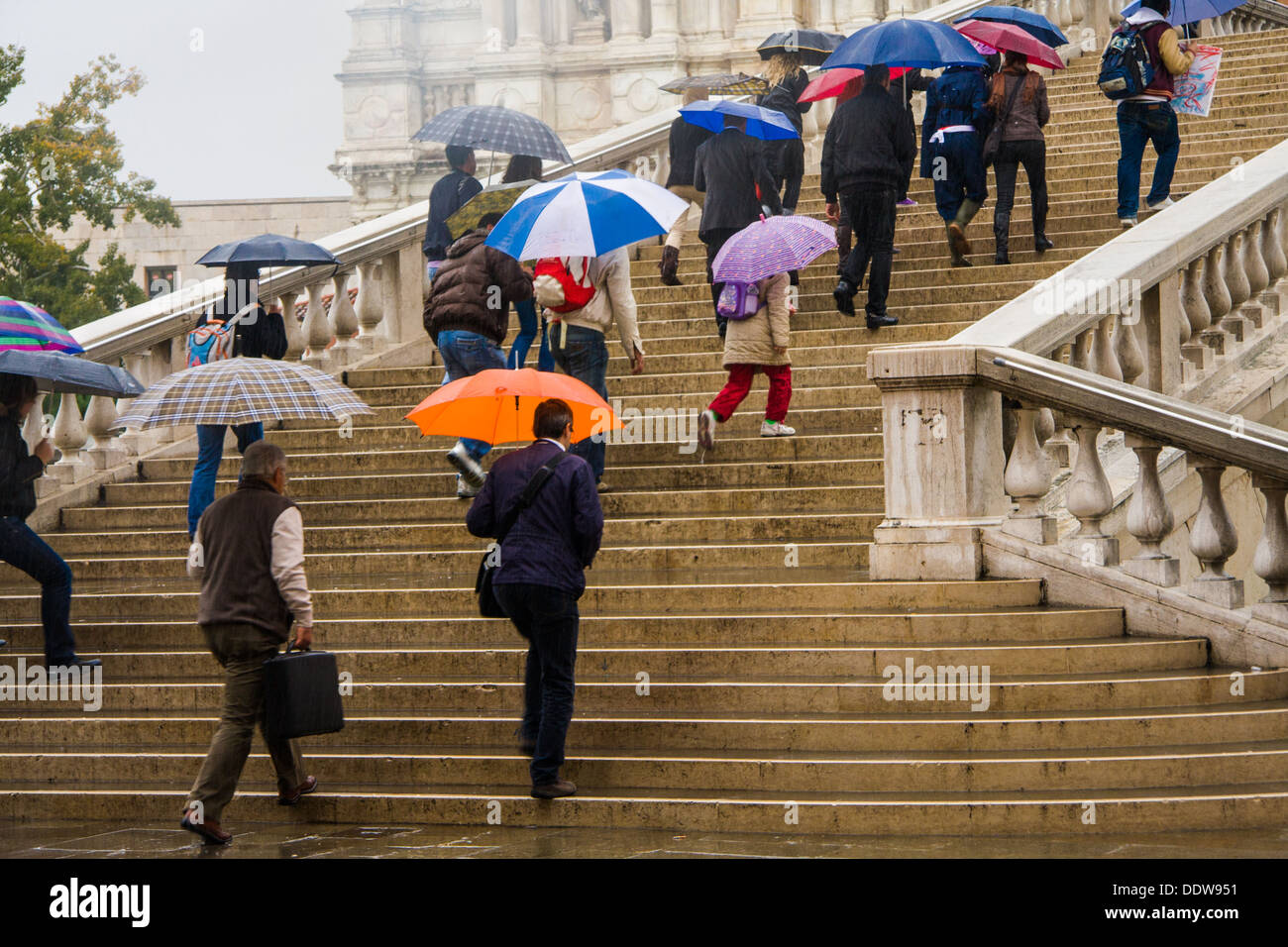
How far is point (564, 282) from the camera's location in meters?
10.9

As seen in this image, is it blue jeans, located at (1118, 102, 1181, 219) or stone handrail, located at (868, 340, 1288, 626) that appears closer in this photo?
stone handrail, located at (868, 340, 1288, 626)

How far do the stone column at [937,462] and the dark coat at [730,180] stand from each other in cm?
379

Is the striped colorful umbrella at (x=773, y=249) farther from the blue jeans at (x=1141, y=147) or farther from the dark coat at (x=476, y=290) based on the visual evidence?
the blue jeans at (x=1141, y=147)

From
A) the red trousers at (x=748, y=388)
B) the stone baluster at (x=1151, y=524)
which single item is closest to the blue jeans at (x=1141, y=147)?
the red trousers at (x=748, y=388)

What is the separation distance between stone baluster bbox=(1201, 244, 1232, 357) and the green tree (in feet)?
83.5

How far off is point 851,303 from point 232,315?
4.20 meters

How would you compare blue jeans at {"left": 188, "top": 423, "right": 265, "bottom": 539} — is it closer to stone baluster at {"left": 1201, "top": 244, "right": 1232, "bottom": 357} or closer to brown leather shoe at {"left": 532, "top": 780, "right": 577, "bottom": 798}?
brown leather shoe at {"left": 532, "top": 780, "right": 577, "bottom": 798}

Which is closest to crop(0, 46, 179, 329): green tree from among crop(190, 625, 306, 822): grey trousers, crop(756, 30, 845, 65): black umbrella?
crop(756, 30, 845, 65): black umbrella

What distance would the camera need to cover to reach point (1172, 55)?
13867mm

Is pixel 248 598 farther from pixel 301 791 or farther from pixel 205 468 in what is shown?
pixel 205 468

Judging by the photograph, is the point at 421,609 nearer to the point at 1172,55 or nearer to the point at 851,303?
the point at 851,303

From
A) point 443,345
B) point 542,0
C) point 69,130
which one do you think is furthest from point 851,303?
point 69,130

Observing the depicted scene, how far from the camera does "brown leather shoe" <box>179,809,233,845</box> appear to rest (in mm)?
7320

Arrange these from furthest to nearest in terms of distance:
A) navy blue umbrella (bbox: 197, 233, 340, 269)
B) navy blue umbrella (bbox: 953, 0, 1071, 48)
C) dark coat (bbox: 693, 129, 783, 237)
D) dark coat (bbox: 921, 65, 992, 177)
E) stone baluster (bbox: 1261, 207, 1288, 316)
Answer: navy blue umbrella (bbox: 953, 0, 1071, 48)
dark coat (bbox: 921, 65, 992, 177)
dark coat (bbox: 693, 129, 783, 237)
navy blue umbrella (bbox: 197, 233, 340, 269)
stone baluster (bbox: 1261, 207, 1288, 316)
